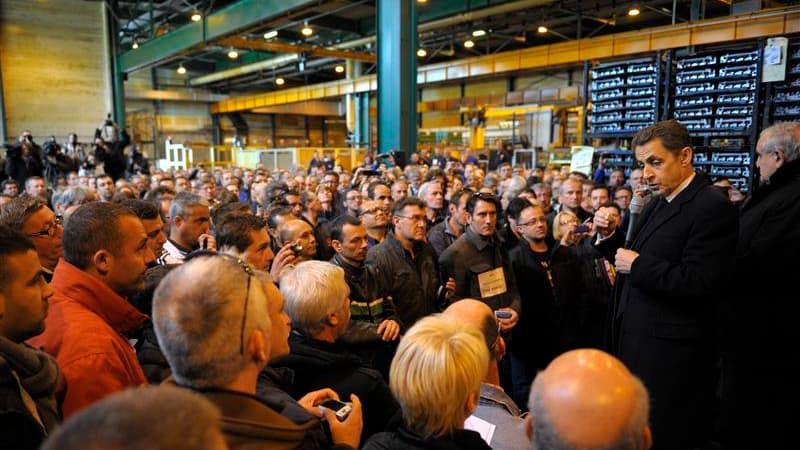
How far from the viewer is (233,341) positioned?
129 cm

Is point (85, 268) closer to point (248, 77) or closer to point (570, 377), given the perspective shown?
point (570, 377)

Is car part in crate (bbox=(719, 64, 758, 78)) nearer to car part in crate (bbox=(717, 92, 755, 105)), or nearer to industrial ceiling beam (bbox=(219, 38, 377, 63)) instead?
car part in crate (bbox=(717, 92, 755, 105))

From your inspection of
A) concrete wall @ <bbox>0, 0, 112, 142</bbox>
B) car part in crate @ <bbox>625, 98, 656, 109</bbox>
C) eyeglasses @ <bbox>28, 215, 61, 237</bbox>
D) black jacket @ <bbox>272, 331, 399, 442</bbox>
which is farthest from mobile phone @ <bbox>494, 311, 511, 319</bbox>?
concrete wall @ <bbox>0, 0, 112, 142</bbox>

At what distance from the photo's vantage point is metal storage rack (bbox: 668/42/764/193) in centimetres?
656

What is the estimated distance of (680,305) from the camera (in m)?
2.39

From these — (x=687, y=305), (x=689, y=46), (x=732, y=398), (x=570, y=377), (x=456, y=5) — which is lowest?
(x=732, y=398)

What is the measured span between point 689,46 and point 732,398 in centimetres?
691

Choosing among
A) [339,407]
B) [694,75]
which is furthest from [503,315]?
[694,75]

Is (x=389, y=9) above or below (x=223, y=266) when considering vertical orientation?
above

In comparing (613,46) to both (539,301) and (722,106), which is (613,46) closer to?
(722,106)

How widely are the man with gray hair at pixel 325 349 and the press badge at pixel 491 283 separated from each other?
1.48 meters

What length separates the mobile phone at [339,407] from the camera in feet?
5.38

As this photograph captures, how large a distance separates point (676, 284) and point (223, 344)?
1982 millimetres

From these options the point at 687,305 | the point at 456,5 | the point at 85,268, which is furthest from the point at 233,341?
the point at 456,5
